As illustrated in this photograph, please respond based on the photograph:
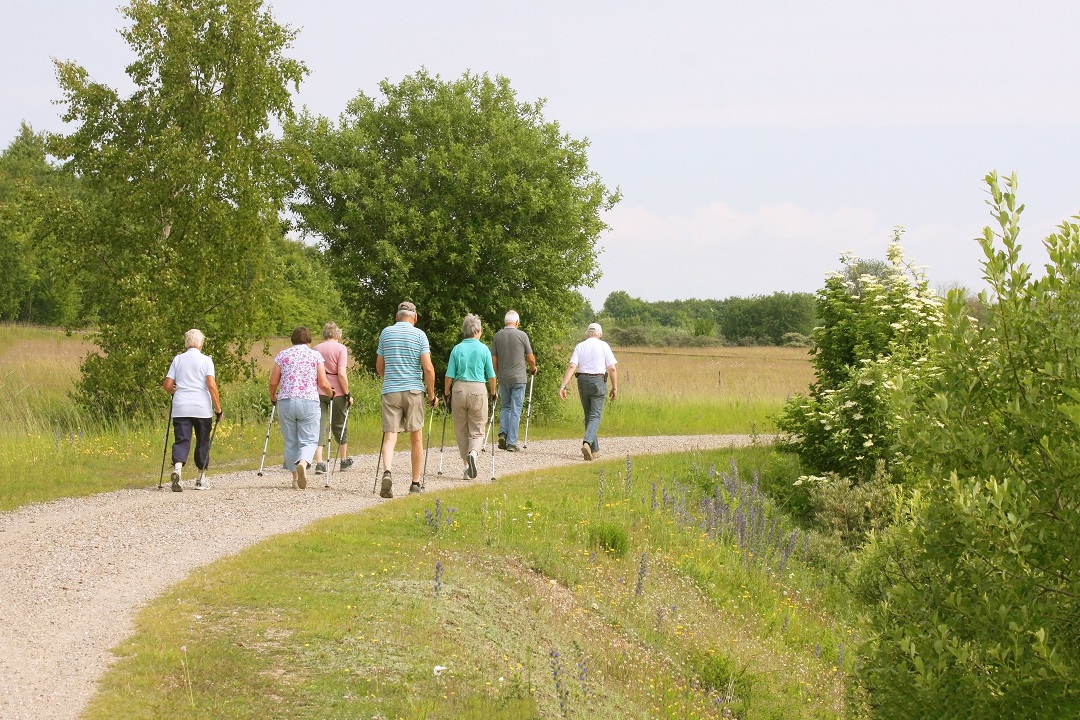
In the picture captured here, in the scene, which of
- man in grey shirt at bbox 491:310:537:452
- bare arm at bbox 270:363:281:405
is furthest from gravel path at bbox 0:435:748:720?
man in grey shirt at bbox 491:310:537:452

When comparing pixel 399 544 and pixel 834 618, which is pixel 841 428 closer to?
pixel 834 618

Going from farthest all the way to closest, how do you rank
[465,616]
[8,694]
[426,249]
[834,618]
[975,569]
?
[426,249]
[834,618]
[465,616]
[8,694]
[975,569]

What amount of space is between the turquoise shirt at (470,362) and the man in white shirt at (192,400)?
309cm

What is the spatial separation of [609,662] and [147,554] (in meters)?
4.52

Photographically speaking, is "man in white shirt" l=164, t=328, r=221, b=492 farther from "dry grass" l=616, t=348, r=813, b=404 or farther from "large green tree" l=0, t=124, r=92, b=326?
"large green tree" l=0, t=124, r=92, b=326

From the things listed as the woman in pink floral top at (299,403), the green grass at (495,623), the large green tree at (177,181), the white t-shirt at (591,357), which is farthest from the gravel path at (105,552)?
the large green tree at (177,181)

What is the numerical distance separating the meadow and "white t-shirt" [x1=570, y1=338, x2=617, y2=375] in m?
4.17

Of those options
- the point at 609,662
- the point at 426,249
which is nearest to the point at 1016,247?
the point at 609,662

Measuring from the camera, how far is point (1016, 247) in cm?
541

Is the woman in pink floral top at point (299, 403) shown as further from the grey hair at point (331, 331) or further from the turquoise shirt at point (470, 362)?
the turquoise shirt at point (470, 362)

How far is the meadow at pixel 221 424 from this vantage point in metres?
15.8

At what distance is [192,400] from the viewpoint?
578 inches

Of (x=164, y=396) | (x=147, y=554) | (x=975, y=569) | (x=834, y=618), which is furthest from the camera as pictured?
(x=164, y=396)

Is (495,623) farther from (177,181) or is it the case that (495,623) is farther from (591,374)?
(177,181)
